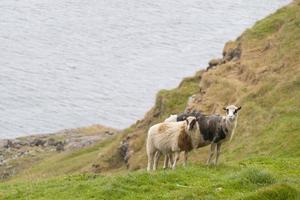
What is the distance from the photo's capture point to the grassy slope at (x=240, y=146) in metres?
18.8

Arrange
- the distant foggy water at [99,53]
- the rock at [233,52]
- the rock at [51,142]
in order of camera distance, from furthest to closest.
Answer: the distant foggy water at [99,53] < the rock at [51,142] < the rock at [233,52]

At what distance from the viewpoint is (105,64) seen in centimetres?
11888

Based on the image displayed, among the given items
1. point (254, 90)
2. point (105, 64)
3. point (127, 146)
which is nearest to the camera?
point (254, 90)

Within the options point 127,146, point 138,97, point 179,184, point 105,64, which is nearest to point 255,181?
point 179,184

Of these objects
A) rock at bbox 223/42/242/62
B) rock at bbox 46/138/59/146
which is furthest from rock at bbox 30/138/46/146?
rock at bbox 223/42/242/62

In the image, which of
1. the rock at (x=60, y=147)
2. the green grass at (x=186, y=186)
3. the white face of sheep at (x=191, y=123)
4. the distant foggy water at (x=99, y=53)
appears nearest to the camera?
the green grass at (x=186, y=186)

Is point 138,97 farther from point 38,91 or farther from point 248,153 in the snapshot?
point 248,153

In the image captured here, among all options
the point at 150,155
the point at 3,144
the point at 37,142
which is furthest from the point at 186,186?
the point at 3,144

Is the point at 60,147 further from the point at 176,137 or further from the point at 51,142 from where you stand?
the point at 176,137

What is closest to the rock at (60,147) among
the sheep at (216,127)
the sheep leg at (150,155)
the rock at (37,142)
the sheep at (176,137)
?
the rock at (37,142)

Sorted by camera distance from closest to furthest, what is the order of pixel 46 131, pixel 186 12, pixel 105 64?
1. pixel 46 131
2. pixel 105 64
3. pixel 186 12

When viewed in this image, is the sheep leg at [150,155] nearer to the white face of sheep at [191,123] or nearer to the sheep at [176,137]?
the sheep at [176,137]

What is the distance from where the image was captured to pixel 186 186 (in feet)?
64.0

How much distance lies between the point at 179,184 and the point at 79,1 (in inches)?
5107
